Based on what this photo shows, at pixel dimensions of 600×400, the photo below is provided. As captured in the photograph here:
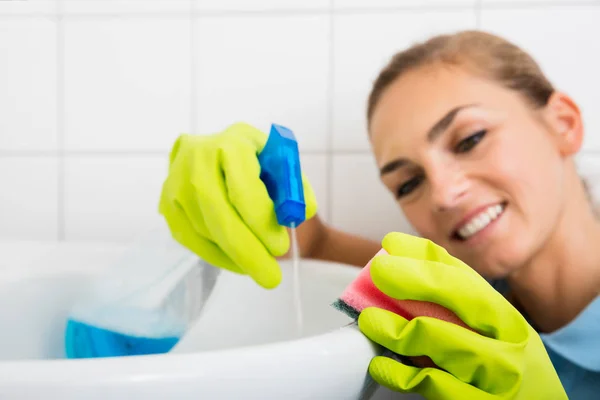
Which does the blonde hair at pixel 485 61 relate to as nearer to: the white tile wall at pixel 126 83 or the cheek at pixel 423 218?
the cheek at pixel 423 218

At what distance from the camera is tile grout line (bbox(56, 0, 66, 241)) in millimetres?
980

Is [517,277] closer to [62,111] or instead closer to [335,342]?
[335,342]

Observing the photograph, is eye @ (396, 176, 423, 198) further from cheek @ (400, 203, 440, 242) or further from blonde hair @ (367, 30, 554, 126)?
blonde hair @ (367, 30, 554, 126)

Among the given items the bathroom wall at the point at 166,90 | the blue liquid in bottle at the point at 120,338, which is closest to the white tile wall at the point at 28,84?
the bathroom wall at the point at 166,90

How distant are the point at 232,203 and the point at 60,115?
0.62m

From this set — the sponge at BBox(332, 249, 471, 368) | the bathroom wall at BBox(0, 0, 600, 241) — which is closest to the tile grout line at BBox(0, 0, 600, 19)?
the bathroom wall at BBox(0, 0, 600, 241)

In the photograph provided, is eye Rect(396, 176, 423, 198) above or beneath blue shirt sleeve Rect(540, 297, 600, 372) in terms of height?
above

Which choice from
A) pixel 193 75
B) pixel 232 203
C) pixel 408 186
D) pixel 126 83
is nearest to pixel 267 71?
pixel 193 75

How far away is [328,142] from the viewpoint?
0.95m

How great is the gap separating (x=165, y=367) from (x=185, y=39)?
2.63 feet

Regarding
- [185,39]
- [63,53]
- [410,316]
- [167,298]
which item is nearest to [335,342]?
[410,316]

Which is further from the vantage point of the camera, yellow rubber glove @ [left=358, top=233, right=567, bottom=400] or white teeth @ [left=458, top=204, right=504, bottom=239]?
white teeth @ [left=458, top=204, right=504, bottom=239]

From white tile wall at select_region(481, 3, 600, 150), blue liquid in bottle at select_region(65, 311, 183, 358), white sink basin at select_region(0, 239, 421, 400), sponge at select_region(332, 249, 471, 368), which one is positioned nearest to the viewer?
white sink basin at select_region(0, 239, 421, 400)

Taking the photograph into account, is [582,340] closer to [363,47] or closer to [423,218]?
[423,218]
